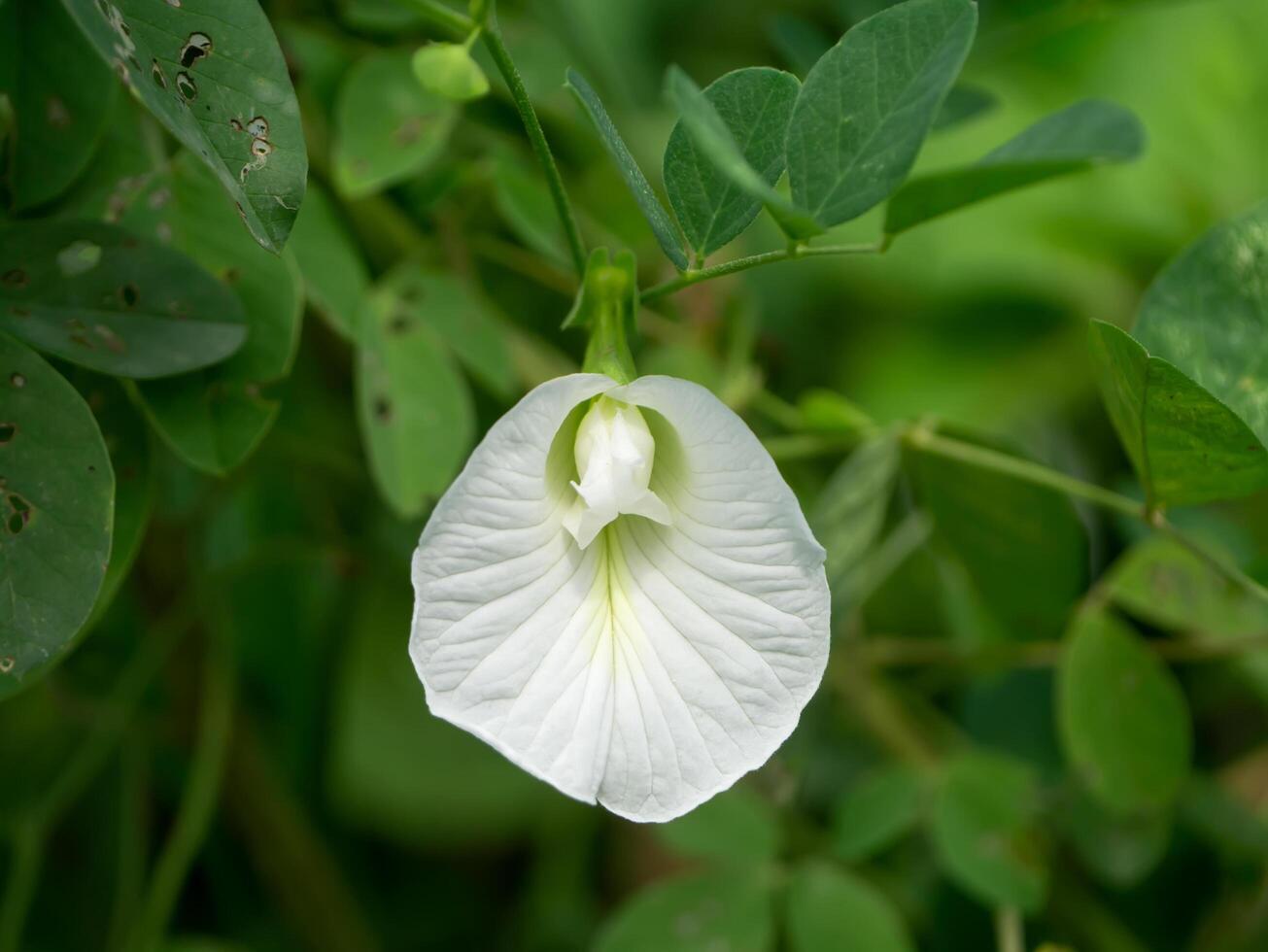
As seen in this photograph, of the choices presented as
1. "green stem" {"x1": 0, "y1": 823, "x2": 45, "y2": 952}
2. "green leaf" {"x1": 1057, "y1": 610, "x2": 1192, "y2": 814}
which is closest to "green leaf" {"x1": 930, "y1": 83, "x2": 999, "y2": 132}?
"green leaf" {"x1": 1057, "y1": 610, "x2": 1192, "y2": 814}

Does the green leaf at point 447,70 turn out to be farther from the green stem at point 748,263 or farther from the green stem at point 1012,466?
the green stem at point 1012,466

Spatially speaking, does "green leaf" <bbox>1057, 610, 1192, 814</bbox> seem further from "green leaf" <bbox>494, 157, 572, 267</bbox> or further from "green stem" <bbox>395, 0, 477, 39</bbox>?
"green stem" <bbox>395, 0, 477, 39</bbox>

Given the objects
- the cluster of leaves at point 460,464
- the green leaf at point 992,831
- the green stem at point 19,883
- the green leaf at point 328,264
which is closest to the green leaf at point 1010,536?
the cluster of leaves at point 460,464

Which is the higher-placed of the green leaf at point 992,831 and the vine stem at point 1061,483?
the vine stem at point 1061,483

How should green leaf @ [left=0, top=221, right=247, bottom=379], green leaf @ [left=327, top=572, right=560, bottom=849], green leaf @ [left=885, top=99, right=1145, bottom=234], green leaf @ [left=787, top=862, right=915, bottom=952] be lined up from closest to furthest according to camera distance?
1. green leaf @ [left=885, top=99, right=1145, bottom=234]
2. green leaf @ [left=0, top=221, right=247, bottom=379]
3. green leaf @ [left=787, top=862, right=915, bottom=952]
4. green leaf @ [left=327, top=572, right=560, bottom=849]

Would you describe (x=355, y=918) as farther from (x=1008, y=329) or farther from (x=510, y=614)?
(x=1008, y=329)
